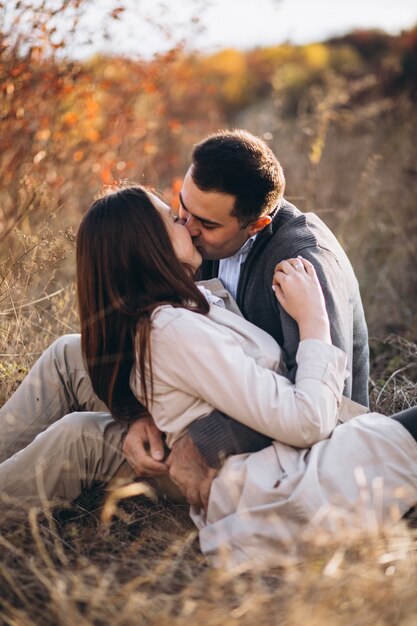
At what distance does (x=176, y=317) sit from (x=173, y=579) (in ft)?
2.72

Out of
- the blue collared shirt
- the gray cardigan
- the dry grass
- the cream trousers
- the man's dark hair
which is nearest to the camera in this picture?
the dry grass

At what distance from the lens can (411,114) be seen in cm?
766

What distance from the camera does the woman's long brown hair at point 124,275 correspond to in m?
2.44

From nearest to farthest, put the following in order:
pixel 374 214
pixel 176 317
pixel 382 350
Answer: pixel 176 317, pixel 382 350, pixel 374 214

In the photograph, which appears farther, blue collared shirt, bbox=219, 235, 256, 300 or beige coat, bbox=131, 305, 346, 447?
blue collared shirt, bbox=219, 235, 256, 300

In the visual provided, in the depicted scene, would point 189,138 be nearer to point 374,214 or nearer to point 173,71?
point 173,71

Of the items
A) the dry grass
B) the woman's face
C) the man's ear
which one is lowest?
the dry grass

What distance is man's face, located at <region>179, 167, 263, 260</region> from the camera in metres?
2.99

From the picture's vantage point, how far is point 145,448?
265 cm

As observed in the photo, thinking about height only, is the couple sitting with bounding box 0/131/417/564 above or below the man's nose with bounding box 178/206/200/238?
below

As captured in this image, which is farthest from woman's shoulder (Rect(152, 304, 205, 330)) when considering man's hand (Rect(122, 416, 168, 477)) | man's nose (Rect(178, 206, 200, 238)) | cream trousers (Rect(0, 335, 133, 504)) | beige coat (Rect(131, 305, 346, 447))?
man's nose (Rect(178, 206, 200, 238))

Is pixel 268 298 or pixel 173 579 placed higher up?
pixel 268 298

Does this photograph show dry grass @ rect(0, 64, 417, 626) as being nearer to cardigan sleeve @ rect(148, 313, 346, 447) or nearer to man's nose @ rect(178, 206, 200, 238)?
cardigan sleeve @ rect(148, 313, 346, 447)

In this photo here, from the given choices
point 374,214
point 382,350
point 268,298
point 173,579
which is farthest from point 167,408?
point 374,214
